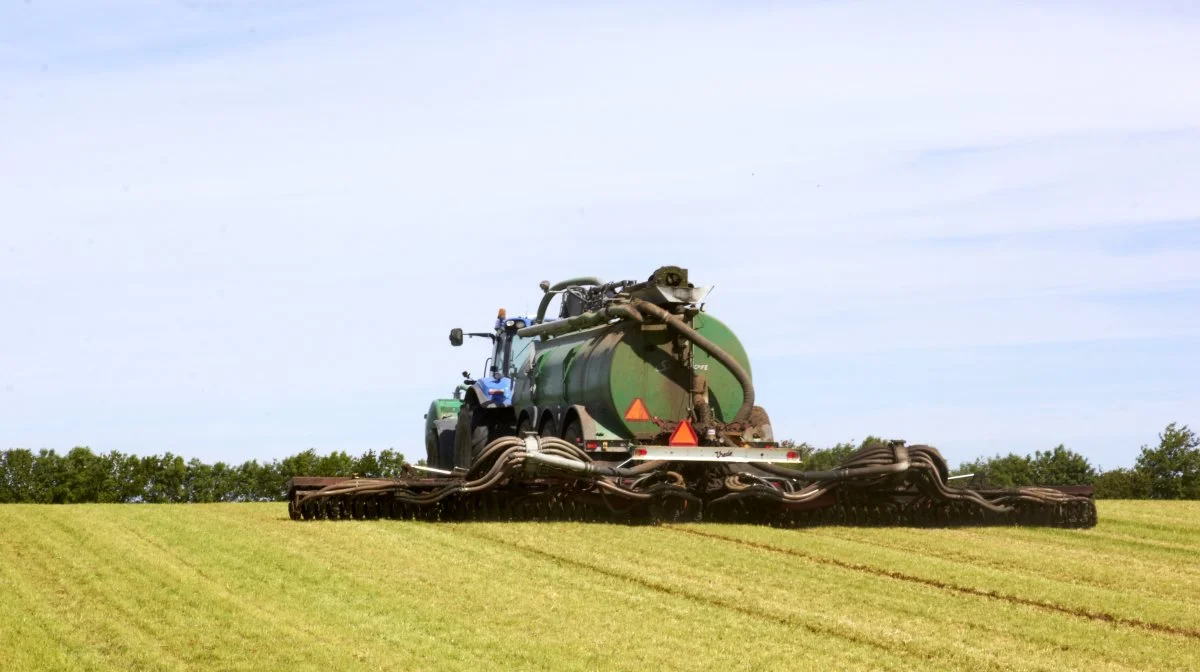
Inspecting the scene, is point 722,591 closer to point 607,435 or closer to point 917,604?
point 917,604

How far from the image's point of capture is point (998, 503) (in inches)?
769

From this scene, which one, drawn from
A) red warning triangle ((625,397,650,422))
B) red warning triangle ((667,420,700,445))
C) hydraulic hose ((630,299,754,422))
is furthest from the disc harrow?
hydraulic hose ((630,299,754,422))

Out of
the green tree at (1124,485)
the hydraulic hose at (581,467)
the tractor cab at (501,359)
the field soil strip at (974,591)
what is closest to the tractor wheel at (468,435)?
the tractor cab at (501,359)

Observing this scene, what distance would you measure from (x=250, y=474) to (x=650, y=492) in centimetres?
1398

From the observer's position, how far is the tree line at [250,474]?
94.0 feet

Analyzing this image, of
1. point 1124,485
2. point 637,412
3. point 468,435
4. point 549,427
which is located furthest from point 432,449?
point 1124,485

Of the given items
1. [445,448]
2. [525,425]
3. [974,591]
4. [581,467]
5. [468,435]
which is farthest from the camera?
[445,448]

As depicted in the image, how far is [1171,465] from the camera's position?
103 feet

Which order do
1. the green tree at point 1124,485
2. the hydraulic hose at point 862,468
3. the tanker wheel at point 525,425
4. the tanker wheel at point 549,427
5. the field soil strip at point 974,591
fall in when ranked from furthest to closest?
1. the green tree at point 1124,485
2. the tanker wheel at point 525,425
3. the tanker wheel at point 549,427
4. the hydraulic hose at point 862,468
5. the field soil strip at point 974,591

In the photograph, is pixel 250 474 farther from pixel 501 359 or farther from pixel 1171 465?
pixel 1171 465

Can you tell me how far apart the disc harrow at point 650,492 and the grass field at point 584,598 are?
1.55ft

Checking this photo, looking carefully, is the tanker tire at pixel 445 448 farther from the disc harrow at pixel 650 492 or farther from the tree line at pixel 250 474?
the disc harrow at pixel 650 492

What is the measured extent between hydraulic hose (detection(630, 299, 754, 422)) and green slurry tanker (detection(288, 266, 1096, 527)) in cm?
2

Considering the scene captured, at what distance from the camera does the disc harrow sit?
1781 centimetres
